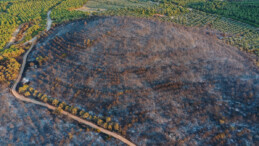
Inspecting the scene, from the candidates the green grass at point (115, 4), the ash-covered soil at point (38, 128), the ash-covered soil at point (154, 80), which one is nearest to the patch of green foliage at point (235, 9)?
the green grass at point (115, 4)

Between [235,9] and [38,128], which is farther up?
[235,9]

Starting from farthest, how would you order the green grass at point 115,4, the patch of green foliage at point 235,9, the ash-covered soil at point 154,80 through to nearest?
the green grass at point 115,4 → the patch of green foliage at point 235,9 → the ash-covered soil at point 154,80

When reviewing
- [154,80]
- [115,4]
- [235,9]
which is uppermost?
[115,4]

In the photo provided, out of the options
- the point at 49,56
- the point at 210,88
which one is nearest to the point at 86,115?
the point at 49,56

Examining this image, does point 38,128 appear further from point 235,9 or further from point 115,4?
point 235,9

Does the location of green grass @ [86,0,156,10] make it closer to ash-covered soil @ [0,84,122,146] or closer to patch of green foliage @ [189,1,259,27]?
patch of green foliage @ [189,1,259,27]

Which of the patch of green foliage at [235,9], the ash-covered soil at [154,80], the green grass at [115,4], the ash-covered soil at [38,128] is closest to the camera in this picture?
the ash-covered soil at [38,128]

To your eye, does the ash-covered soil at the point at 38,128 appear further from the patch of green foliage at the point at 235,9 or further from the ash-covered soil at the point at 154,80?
the patch of green foliage at the point at 235,9

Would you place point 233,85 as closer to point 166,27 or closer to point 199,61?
point 199,61

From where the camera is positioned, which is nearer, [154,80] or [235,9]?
[154,80]

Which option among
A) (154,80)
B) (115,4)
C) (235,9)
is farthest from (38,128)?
(235,9)
